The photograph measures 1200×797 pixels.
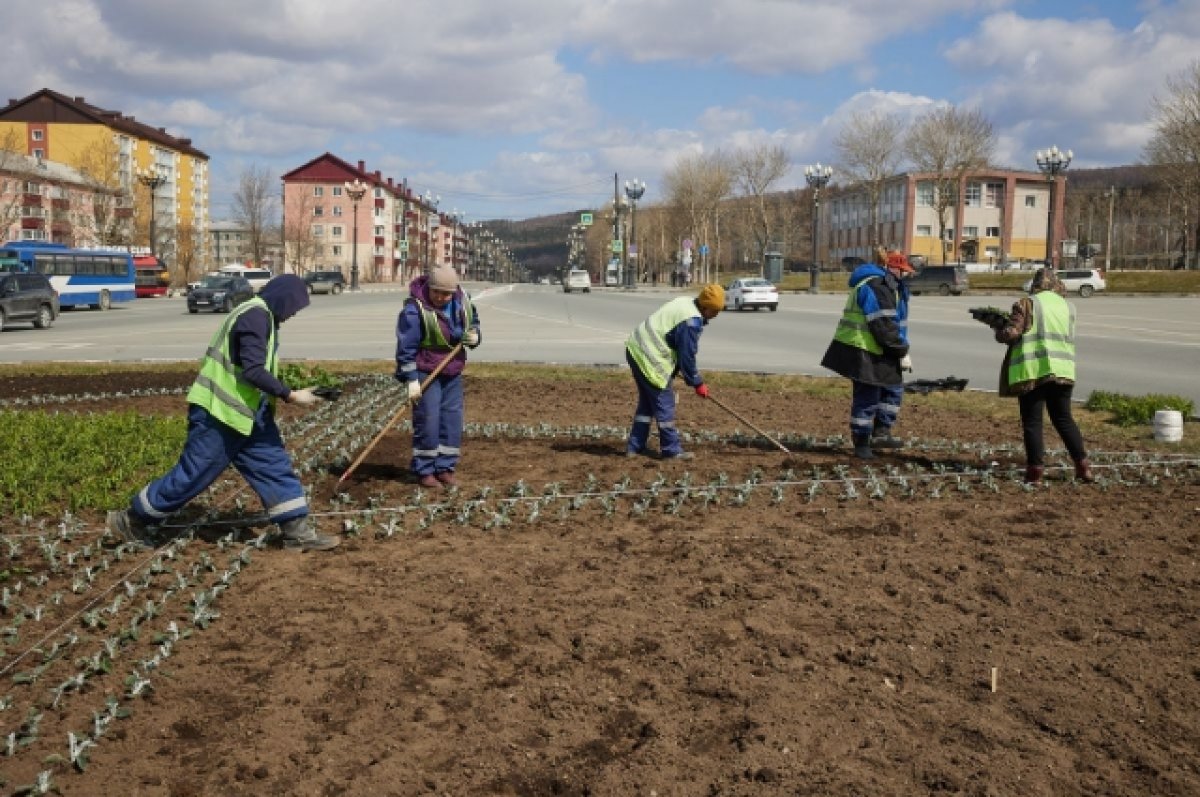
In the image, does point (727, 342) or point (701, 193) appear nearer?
point (727, 342)

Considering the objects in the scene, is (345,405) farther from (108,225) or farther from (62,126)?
(62,126)

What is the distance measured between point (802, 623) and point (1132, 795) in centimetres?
157

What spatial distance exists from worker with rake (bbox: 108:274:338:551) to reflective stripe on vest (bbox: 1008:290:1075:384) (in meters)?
4.66

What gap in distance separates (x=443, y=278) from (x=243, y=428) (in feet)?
6.83

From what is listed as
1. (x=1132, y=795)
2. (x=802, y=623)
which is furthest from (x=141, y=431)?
(x=1132, y=795)

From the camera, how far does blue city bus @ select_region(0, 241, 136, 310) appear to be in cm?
4144

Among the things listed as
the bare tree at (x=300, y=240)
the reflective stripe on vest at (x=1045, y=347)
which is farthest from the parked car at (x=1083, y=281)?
the bare tree at (x=300, y=240)

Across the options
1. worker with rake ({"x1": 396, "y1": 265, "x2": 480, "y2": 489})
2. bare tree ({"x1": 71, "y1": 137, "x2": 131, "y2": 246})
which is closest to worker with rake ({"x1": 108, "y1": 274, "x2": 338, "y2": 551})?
worker with rake ({"x1": 396, "y1": 265, "x2": 480, "y2": 489})

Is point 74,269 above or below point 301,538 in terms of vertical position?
above

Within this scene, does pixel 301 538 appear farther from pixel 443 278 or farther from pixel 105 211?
pixel 105 211

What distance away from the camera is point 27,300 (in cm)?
2739

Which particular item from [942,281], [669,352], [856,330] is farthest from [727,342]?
[942,281]

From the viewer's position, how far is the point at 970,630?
4.43 metres

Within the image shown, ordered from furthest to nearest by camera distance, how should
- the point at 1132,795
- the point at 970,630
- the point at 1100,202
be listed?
the point at 1100,202
the point at 970,630
the point at 1132,795
